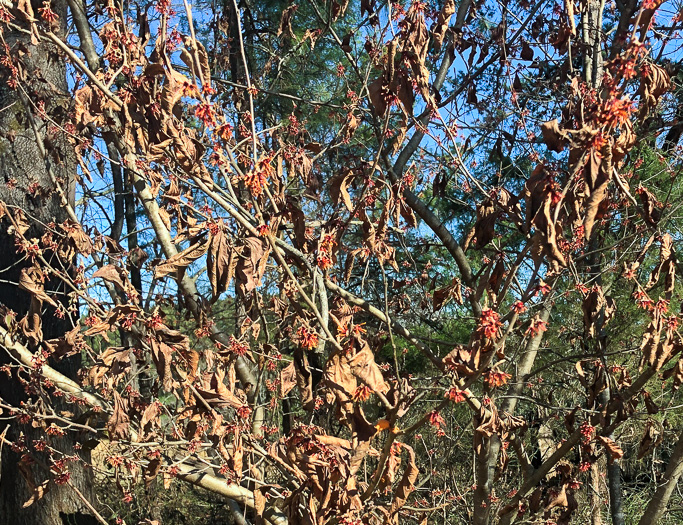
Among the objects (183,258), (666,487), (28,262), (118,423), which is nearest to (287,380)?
(118,423)

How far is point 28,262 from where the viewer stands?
4734mm

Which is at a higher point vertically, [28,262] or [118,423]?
[28,262]

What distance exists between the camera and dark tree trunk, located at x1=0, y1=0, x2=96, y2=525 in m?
4.68

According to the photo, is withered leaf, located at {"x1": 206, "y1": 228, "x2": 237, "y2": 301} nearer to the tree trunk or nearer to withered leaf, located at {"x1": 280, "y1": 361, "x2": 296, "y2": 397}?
withered leaf, located at {"x1": 280, "y1": 361, "x2": 296, "y2": 397}

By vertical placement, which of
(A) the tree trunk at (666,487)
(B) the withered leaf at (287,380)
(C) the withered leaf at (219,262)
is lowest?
(A) the tree trunk at (666,487)

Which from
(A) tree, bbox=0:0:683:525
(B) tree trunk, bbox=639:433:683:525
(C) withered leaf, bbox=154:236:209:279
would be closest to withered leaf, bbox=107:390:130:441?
(A) tree, bbox=0:0:683:525

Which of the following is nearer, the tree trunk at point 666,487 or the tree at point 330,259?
the tree at point 330,259

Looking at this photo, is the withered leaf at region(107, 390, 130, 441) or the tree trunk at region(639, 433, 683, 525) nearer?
the withered leaf at region(107, 390, 130, 441)

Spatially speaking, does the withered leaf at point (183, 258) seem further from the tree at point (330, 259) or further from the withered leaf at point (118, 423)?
the withered leaf at point (118, 423)

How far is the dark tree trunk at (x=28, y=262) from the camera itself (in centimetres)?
468

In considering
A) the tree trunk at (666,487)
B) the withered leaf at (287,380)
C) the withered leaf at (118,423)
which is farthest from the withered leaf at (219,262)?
the tree trunk at (666,487)

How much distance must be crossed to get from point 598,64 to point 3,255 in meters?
4.32

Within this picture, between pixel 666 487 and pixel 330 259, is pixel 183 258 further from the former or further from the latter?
pixel 666 487

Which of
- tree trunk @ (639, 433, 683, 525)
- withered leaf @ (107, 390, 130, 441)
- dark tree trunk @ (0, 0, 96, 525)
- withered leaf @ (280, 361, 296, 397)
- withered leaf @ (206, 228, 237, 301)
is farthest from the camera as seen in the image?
dark tree trunk @ (0, 0, 96, 525)
